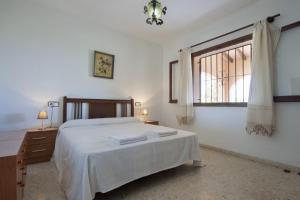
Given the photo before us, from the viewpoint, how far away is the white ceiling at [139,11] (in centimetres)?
286

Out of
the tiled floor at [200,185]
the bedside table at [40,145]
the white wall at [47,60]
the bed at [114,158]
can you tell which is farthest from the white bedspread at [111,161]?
the white wall at [47,60]

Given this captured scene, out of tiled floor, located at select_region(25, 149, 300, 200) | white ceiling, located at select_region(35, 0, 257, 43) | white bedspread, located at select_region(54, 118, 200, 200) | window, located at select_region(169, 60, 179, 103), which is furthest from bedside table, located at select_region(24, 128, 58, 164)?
window, located at select_region(169, 60, 179, 103)

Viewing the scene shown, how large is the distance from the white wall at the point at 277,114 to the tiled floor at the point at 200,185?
14.2 inches

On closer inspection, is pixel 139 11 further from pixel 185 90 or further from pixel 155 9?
pixel 185 90

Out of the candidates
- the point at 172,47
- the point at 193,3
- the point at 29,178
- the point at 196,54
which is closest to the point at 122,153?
the point at 29,178

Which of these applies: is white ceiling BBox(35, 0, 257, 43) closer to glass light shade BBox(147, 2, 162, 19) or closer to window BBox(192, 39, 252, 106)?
window BBox(192, 39, 252, 106)

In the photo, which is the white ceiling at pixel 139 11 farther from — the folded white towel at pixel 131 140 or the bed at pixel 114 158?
the folded white towel at pixel 131 140

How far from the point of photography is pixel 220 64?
12.0 feet

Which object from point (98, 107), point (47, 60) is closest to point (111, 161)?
point (98, 107)

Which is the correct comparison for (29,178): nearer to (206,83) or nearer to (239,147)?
(239,147)

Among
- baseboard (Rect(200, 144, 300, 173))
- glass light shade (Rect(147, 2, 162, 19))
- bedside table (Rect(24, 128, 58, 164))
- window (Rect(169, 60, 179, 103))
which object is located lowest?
baseboard (Rect(200, 144, 300, 173))

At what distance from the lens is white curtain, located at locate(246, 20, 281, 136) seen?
8.29 ft

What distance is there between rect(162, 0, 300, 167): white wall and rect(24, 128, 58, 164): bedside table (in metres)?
2.99

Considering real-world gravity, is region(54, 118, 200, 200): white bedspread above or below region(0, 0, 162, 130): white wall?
below
